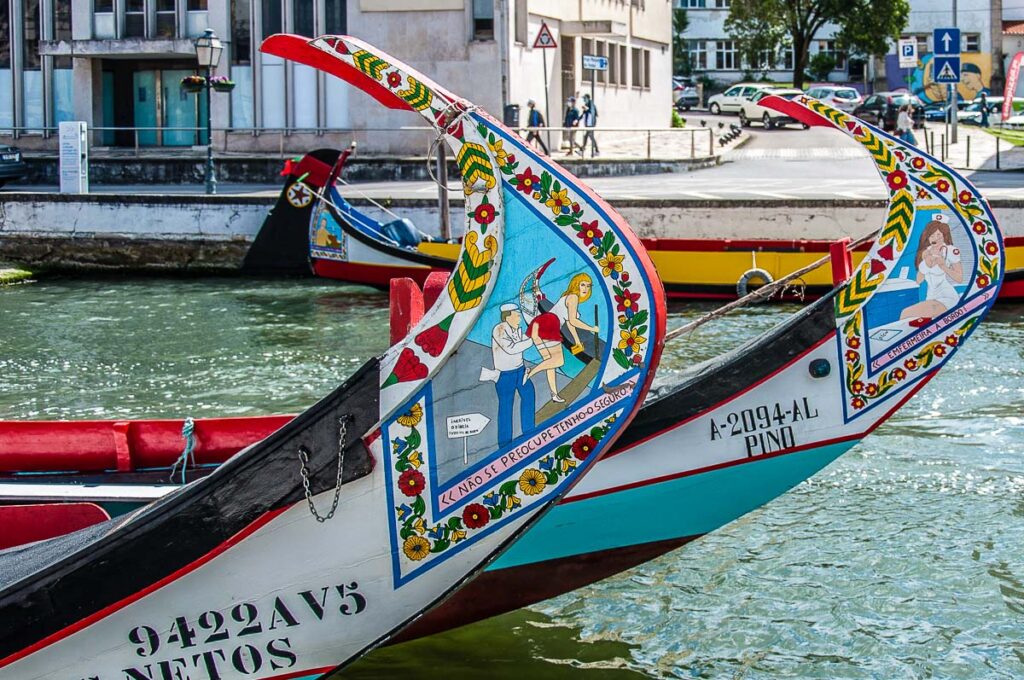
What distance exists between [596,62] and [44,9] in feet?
41.9

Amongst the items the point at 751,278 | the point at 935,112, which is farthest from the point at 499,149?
A: the point at 935,112

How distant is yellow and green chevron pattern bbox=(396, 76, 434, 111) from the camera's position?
191 inches

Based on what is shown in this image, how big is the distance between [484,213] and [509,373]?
52 centimetres

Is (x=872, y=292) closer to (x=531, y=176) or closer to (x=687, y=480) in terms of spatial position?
(x=687, y=480)

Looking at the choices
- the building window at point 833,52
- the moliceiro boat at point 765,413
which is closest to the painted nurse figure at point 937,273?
the moliceiro boat at point 765,413

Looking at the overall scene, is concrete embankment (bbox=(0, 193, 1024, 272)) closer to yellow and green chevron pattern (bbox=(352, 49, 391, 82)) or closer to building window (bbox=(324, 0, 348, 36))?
building window (bbox=(324, 0, 348, 36))

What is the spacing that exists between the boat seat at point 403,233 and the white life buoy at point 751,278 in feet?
14.4

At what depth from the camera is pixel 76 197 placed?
2347 cm

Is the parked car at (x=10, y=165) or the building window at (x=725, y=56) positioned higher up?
the building window at (x=725, y=56)

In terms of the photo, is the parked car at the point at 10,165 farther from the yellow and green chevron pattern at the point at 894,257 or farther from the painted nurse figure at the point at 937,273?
the painted nurse figure at the point at 937,273

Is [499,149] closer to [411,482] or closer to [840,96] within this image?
[411,482]

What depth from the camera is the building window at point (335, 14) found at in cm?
3278

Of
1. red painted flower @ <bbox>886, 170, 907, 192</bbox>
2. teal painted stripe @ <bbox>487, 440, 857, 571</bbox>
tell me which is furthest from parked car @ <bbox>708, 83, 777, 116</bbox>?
teal painted stripe @ <bbox>487, 440, 857, 571</bbox>

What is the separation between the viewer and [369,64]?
491cm
